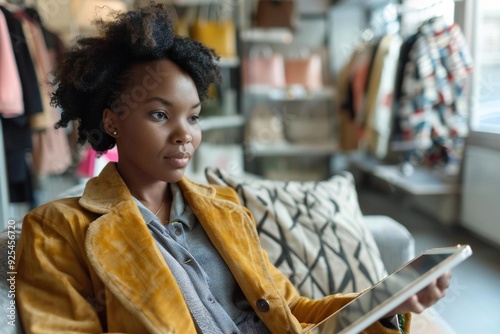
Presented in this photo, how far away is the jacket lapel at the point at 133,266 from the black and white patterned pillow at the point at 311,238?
522 millimetres

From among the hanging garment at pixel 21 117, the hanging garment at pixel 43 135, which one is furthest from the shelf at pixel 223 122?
the hanging garment at pixel 21 117

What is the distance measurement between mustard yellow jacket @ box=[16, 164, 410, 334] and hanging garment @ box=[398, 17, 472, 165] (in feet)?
8.97

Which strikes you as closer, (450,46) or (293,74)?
(450,46)

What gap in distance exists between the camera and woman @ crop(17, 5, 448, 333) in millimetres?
895

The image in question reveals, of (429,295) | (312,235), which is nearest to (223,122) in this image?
(312,235)

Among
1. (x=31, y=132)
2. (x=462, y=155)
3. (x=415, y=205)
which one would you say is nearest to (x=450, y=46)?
(x=462, y=155)

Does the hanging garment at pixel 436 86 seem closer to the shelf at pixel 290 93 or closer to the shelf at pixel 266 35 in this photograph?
the shelf at pixel 290 93

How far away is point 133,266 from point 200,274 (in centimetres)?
16

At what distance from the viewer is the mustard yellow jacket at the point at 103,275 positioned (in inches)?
34.6

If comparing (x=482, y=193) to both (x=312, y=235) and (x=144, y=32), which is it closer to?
(x=312, y=235)

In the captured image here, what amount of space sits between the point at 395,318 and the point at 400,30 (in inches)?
159

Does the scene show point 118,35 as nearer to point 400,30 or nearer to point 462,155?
point 462,155

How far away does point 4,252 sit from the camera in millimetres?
1017

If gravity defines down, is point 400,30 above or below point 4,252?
above
